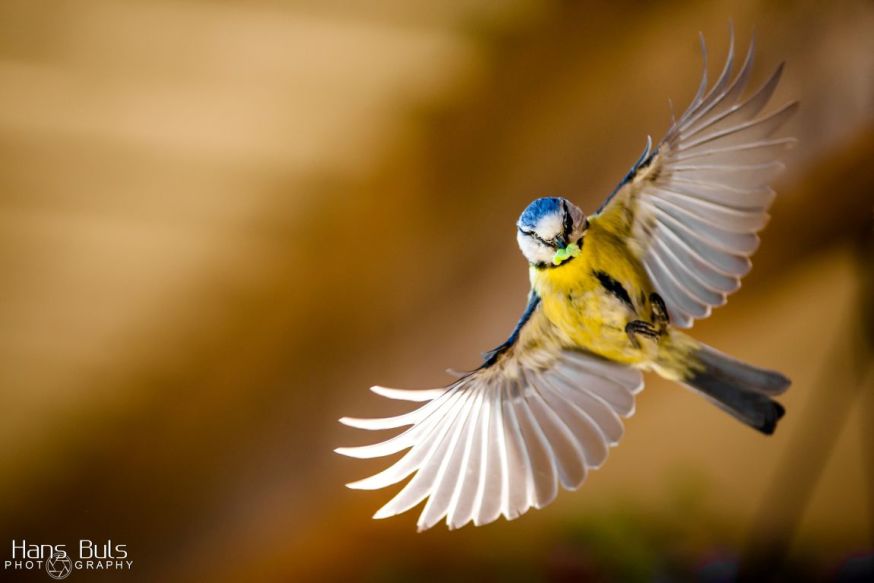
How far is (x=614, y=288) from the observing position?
0.64 metres

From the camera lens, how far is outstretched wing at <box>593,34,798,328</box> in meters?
0.63

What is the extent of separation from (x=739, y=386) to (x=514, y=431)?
0.67 feet

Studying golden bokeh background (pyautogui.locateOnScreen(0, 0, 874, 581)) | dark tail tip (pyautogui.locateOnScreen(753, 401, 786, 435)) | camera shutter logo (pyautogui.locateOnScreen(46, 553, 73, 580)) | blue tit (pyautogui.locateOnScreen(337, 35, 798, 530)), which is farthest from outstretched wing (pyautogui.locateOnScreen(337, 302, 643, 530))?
camera shutter logo (pyautogui.locateOnScreen(46, 553, 73, 580))

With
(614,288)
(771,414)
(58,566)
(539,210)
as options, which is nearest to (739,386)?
(771,414)

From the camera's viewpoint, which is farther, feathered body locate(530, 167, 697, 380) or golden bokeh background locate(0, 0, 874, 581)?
golden bokeh background locate(0, 0, 874, 581)

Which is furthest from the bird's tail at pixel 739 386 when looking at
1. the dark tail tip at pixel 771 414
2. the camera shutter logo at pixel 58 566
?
the camera shutter logo at pixel 58 566

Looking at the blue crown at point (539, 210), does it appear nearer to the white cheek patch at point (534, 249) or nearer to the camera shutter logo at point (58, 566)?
the white cheek patch at point (534, 249)

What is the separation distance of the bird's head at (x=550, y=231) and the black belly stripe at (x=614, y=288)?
35 millimetres

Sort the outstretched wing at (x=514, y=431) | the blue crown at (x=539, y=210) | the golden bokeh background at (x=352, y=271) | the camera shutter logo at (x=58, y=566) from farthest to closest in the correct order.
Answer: the camera shutter logo at (x=58, y=566)
the golden bokeh background at (x=352, y=271)
the outstretched wing at (x=514, y=431)
the blue crown at (x=539, y=210)

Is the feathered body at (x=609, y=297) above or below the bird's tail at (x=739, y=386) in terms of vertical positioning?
above

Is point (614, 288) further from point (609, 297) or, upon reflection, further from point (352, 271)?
point (352, 271)

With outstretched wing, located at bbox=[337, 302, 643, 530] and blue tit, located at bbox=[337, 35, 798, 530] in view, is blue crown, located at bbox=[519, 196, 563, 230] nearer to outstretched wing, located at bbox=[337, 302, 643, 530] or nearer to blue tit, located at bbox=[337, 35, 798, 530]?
blue tit, located at bbox=[337, 35, 798, 530]

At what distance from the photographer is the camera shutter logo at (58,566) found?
1534mm

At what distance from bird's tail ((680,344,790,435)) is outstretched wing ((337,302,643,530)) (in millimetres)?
55
